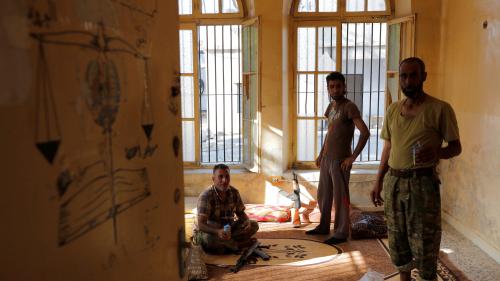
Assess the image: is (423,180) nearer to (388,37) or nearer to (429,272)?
(429,272)

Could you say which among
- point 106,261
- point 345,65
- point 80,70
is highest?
point 345,65

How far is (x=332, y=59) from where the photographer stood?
483 centimetres

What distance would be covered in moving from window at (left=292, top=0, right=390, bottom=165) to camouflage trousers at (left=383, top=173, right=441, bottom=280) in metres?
2.51

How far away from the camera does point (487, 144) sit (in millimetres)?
3449

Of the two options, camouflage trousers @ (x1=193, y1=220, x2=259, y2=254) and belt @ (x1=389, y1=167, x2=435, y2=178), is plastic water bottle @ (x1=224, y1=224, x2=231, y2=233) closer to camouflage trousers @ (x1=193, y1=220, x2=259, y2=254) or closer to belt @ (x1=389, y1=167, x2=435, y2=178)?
camouflage trousers @ (x1=193, y1=220, x2=259, y2=254)

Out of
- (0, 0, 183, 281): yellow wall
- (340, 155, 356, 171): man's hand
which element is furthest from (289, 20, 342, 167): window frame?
(0, 0, 183, 281): yellow wall

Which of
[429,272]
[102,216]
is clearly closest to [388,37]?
[429,272]

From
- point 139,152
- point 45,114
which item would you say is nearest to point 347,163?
point 139,152

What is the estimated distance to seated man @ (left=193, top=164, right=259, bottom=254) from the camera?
11.2 feet

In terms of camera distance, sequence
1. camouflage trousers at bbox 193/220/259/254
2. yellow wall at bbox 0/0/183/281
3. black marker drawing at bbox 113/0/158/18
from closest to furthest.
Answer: yellow wall at bbox 0/0/183/281 < black marker drawing at bbox 113/0/158/18 < camouflage trousers at bbox 193/220/259/254

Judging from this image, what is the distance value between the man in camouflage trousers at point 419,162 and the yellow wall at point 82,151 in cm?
166

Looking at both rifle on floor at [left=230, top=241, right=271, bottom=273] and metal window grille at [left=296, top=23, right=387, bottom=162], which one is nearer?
rifle on floor at [left=230, top=241, right=271, bottom=273]

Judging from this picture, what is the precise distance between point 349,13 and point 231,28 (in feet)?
4.18

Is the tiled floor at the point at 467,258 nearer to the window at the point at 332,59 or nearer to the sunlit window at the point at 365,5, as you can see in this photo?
the window at the point at 332,59
